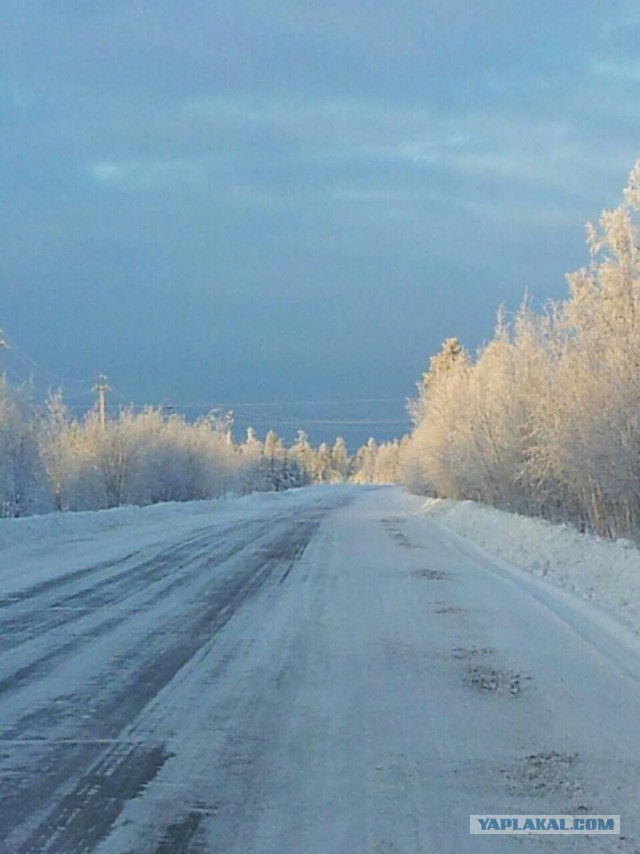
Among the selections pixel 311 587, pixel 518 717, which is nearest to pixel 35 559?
pixel 311 587

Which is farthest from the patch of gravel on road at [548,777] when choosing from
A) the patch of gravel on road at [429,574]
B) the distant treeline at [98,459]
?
the distant treeline at [98,459]

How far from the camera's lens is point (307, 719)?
770 centimetres

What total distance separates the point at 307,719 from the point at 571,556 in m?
13.3

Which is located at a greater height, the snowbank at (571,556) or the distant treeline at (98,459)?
the distant treeline at (98,459)

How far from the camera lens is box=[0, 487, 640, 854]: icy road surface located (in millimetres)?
5434

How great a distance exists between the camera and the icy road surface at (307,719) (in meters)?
5.43

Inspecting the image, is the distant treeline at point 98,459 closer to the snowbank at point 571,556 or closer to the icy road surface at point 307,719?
the snowbank at point 571,556

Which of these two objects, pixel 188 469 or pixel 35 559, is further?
pixel 188 469

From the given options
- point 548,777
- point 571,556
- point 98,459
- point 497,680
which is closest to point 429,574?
point 571,556

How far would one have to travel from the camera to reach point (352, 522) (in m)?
39.9

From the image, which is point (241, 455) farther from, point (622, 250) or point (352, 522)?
point (622, 250)

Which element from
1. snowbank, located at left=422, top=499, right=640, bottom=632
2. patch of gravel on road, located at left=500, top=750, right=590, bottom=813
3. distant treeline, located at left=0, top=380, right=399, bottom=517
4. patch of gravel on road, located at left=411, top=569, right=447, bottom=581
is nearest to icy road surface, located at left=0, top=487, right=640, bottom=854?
patch of gravel on road, located at left=500, top=750, right=590, bottom=813

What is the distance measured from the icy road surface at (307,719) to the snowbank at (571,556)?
29.7 inches

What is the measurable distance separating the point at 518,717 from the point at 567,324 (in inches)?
670
